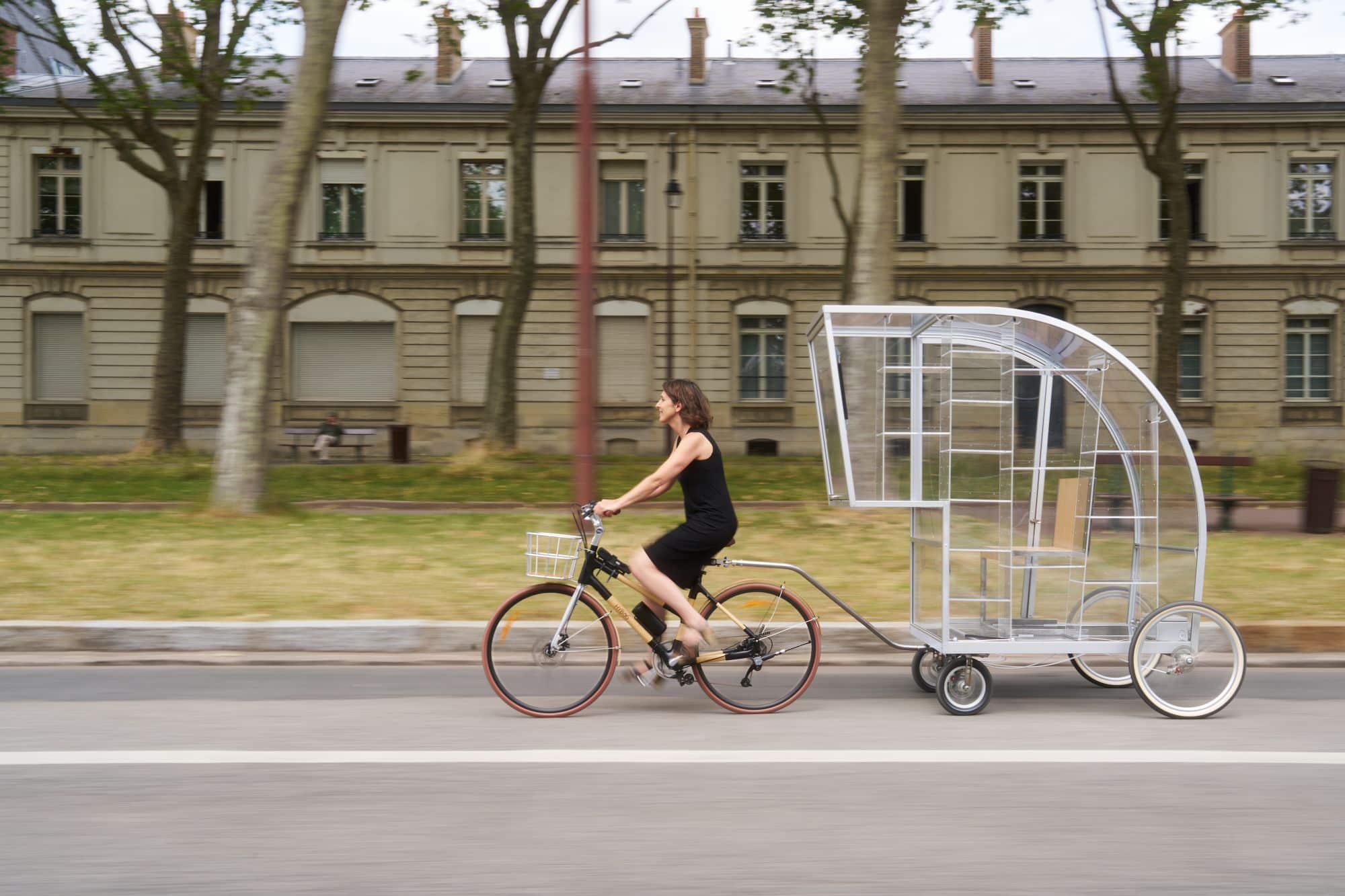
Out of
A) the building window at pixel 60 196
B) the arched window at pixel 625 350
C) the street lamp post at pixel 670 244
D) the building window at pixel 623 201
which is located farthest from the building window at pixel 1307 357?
the building window at pixel 60 196

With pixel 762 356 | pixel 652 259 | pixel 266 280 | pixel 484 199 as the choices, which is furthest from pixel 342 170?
pixel 266 280

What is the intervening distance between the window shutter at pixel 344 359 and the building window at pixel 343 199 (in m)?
2.56

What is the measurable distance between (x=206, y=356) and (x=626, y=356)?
11.8m

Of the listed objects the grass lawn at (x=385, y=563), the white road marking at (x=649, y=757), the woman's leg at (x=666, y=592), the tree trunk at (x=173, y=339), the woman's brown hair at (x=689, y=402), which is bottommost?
the white road marking at (x=649, y=757)

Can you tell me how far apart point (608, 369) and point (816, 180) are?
25.5ft

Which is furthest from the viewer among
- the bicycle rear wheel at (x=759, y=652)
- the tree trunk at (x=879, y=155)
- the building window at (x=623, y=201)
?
the building window at (x=623, y=201)

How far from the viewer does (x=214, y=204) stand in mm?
34344

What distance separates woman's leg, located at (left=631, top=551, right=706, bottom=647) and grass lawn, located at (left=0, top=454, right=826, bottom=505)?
408 inches

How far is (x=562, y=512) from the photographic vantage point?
15.7 meters

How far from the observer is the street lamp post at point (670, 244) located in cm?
3077

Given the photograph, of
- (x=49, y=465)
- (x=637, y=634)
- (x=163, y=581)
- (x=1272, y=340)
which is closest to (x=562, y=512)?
(x=163, y=581)

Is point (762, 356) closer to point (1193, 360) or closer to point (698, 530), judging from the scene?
point (1193, 360)

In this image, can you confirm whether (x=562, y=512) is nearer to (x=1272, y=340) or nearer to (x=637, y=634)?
(x=637, y=634)

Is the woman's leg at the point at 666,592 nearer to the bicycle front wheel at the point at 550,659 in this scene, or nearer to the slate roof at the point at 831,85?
the bicycle front wheel at the point at 550,659
